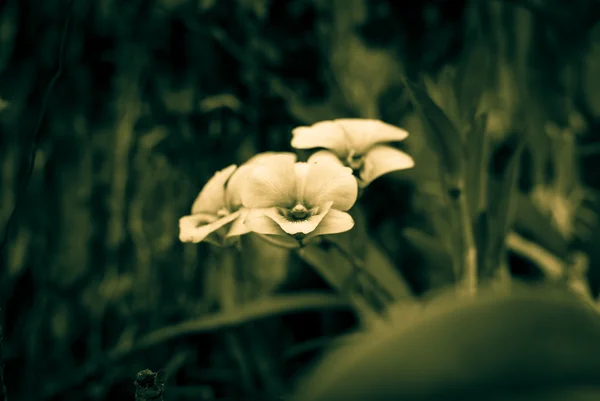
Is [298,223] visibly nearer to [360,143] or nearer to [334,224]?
[334,224]

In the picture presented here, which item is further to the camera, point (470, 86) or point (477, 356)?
Answer: point (470, 86)

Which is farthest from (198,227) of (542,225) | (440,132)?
(542,225)

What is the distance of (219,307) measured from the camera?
2.80 ft

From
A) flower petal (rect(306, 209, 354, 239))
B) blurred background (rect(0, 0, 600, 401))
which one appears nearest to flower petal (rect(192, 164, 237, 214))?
flower petal (rect(306, 209, 354, 239))

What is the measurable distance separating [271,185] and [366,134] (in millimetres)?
131

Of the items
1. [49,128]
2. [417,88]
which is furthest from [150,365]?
[417,88]

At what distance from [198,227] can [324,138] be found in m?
0.15

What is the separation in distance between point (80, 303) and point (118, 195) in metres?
0.20

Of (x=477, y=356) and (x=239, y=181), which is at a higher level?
(x=239, y=181)

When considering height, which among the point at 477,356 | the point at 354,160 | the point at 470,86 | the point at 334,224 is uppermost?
the point at 470,86

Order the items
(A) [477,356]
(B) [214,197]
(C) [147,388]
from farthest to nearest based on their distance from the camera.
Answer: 1. (B) [214,197]
2. (C) [147,388]
3. (A) [477,356]

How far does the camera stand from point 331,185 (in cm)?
43

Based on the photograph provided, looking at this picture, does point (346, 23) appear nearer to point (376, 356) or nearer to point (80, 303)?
point (80, 303)

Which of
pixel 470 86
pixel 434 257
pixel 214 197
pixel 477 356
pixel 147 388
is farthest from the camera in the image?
pixel 434 257
